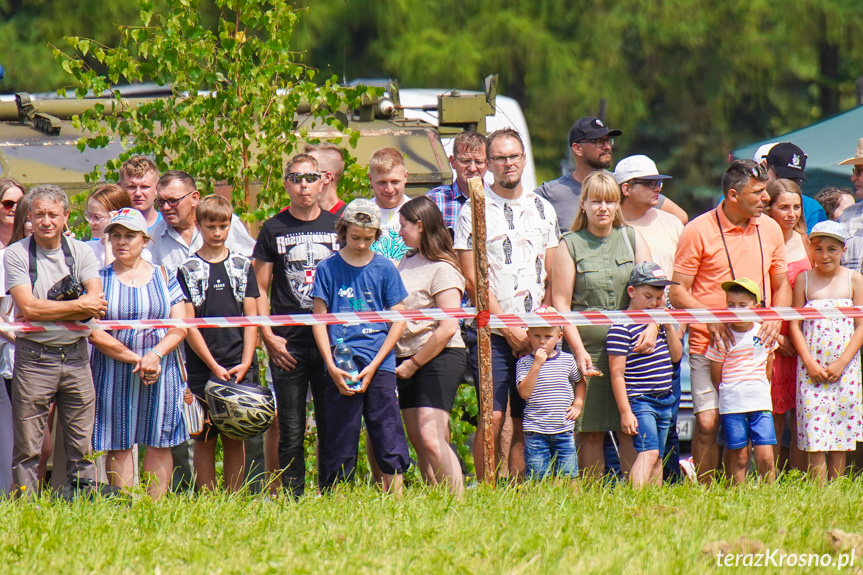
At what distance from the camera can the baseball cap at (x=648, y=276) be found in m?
6.60

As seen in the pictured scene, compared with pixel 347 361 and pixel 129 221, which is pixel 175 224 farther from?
pixel 347 361

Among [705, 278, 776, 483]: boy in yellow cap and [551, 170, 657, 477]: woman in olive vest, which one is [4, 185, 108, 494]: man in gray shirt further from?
[705, 278, 776, 483]: boy in yellow cap

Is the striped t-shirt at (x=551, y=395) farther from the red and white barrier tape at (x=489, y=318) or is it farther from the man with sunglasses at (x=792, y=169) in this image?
the man with sunglasses at (x=792, y=169)

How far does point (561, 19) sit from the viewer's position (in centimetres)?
2364

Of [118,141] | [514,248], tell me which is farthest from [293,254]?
[118,141]

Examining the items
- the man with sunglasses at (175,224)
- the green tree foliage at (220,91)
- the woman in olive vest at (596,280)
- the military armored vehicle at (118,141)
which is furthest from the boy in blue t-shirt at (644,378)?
the military armored vehicle at (118,141)

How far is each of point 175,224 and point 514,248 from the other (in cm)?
216

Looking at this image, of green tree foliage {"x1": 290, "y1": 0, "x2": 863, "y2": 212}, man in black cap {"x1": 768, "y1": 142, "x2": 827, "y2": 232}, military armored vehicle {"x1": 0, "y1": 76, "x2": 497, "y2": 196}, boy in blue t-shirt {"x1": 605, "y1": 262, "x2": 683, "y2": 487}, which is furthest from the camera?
green tree foliage {"x1": 290, "y1": 0, "x2": 863, "y2": 212}

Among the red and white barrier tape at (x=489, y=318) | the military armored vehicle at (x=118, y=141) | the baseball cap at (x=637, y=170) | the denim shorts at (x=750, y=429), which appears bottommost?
the denim shorts at (x=750, y=429)

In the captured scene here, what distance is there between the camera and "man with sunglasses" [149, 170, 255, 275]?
24.0 feet

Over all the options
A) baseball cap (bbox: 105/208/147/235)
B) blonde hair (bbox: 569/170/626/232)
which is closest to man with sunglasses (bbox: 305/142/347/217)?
baseball cap (bbox: 105/208/147/235)

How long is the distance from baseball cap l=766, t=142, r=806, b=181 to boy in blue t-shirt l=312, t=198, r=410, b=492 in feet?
10.2

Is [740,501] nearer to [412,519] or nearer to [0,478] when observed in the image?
[412,519]

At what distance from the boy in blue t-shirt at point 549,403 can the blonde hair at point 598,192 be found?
0.60m
